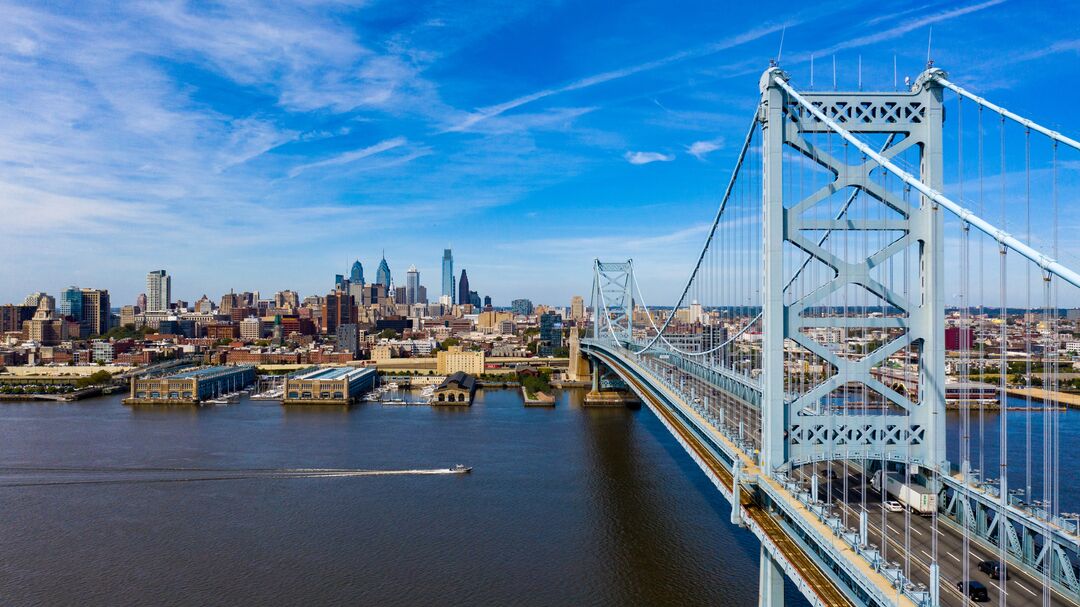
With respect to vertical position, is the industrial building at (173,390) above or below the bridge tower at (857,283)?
below

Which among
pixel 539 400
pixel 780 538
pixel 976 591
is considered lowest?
pixel 539 400

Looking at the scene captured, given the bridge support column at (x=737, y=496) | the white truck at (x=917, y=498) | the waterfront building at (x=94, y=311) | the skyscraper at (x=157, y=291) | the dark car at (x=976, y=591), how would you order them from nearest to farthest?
the dark car at (x=976, y=591), the white truck at (x=917, y=498), the bridge support column at (x=737, y=496), the waterfront building at (x=94, y=311), the skyscraper at (x=157, y=291)

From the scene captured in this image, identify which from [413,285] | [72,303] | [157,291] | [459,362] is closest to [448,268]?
[413,285]

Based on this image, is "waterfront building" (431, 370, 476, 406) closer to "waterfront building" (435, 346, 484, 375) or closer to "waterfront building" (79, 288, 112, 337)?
"waterfront building" (435, 346, 484, 375)

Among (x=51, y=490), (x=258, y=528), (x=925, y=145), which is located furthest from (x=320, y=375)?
(x=925, y=145)

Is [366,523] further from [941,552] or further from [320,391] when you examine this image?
[320,391]

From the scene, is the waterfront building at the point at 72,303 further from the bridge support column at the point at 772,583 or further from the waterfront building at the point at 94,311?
the bridge support column at the point at 772,583

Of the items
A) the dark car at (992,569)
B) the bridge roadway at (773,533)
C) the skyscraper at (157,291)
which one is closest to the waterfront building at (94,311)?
the skyscraper at (157,291)
